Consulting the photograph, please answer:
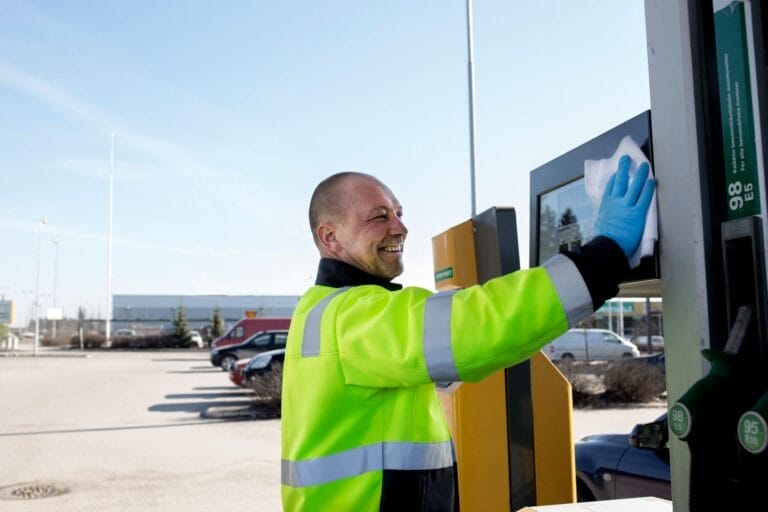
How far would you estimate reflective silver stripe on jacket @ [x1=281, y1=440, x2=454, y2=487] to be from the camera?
192 cm

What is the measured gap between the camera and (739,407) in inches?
50.3

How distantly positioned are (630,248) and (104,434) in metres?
11.4

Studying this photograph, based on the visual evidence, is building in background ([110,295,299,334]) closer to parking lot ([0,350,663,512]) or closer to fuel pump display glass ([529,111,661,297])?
parking lot ([0,350,663,512])

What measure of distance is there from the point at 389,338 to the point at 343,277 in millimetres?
447

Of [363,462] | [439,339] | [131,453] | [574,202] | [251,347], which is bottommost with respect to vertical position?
[131,453]

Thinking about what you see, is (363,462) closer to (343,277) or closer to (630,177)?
(343,277)

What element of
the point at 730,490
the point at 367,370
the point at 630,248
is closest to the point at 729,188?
the point at 630,248

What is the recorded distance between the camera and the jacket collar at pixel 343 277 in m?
2.10

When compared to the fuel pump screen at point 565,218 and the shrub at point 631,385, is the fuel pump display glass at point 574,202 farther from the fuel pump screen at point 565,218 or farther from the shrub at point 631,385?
the shrub at point 631,385

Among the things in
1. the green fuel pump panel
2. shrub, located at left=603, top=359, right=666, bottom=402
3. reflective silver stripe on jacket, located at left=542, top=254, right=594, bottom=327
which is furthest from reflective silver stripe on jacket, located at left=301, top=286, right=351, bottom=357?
shrub, located at left=603, top=359, right=666, bottom=402

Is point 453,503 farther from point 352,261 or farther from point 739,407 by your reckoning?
point 739,407

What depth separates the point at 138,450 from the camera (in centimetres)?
1018

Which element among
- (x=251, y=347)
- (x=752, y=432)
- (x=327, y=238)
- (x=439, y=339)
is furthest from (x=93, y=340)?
(x=752, y=432)

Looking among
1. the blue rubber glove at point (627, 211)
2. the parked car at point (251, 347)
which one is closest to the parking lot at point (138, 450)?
the parked car at point (251, 347)
